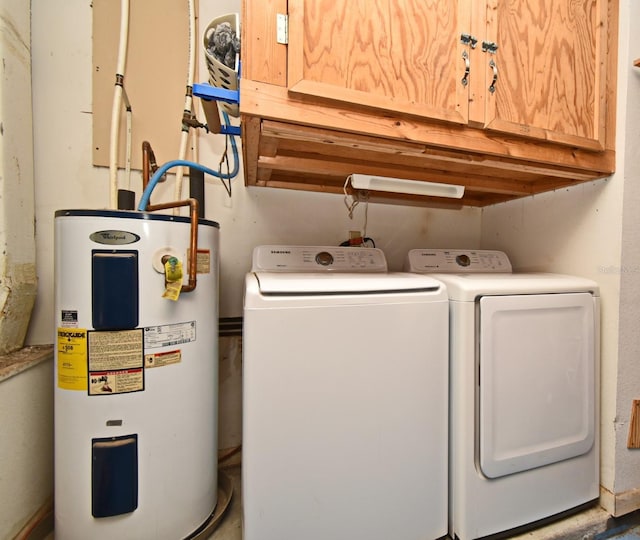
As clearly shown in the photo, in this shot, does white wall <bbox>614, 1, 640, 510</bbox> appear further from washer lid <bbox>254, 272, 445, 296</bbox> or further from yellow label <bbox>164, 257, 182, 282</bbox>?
yellow label <bbox>164, 257, 182, 282</bbox>

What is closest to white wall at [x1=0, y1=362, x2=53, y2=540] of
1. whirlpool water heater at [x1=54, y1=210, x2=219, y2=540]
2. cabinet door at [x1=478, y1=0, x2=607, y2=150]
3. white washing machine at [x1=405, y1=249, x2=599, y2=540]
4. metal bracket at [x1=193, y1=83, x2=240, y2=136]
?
whirlpool water heater at [x1=54, y1=210, x2=219, y2=540]

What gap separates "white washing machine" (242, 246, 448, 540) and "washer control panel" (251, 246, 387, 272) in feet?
1.10

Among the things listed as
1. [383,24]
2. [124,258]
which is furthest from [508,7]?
[124,258]

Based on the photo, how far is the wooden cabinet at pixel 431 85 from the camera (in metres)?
0.82

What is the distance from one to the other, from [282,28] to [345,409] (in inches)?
44.5

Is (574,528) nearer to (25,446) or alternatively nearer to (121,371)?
(121,371)

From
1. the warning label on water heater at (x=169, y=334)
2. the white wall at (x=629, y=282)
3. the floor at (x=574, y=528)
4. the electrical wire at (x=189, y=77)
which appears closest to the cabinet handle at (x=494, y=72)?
the white wall at (x=629, y=282)

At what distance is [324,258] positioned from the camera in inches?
53.0

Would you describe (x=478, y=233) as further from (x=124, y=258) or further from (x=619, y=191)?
(x=124, y=258)

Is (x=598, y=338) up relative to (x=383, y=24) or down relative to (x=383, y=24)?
down

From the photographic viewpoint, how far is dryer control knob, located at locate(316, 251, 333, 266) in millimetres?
1336

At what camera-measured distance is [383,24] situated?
90 cm

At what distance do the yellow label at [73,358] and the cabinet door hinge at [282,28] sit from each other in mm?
1017

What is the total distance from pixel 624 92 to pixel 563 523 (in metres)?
1.71
